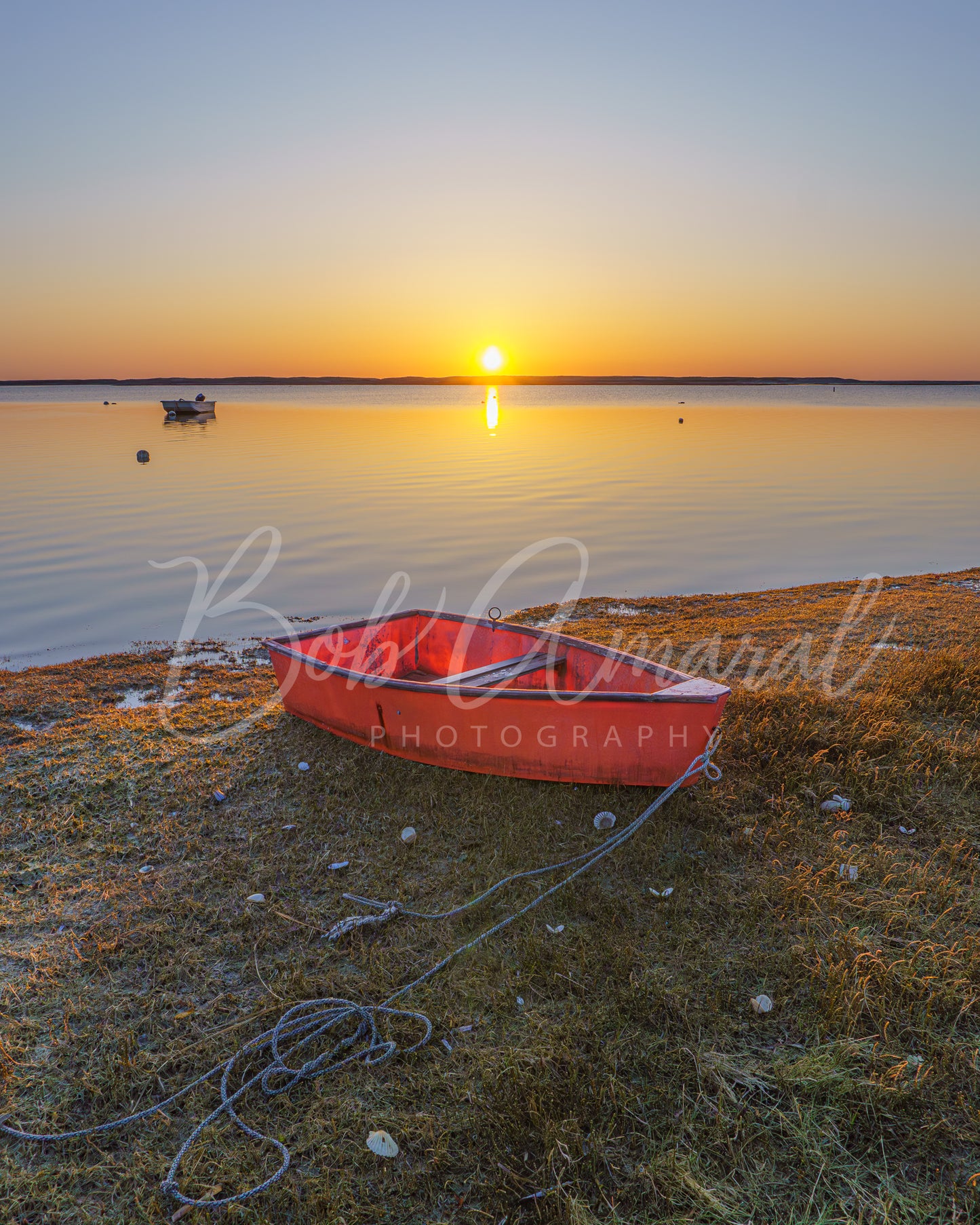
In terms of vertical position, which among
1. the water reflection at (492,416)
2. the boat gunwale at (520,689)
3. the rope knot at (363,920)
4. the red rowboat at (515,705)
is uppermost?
the water reflection at (492,416)

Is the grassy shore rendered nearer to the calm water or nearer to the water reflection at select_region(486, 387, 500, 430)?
the calm water

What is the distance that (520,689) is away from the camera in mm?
6543

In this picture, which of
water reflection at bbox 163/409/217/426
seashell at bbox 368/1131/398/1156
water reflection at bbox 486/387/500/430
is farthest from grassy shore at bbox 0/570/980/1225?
water reflection at bbox 163/409/217/426

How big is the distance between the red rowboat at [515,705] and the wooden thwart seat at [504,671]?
1 centimetres

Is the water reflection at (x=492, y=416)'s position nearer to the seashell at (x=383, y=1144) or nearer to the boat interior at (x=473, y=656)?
the boat interior at (x=473, y=656)

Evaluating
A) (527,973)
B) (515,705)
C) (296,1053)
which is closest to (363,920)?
(296,1053)

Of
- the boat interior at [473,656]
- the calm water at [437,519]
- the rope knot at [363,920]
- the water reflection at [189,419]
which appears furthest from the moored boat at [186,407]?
the rope knot at [363,920]

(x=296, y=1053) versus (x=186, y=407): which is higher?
(x=186, y=407)

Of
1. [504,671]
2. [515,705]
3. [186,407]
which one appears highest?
[186,407]

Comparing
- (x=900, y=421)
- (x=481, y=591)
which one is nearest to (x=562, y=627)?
(x=481, y=591)

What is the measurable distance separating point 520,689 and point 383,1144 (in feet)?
12.3

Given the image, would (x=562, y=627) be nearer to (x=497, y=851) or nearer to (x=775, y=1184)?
(x=497, y=851)

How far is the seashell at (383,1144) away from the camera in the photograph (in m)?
3.25

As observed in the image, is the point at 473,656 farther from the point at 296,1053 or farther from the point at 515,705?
the point at 296,1053
